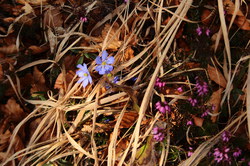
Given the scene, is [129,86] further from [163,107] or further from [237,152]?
[237,152]

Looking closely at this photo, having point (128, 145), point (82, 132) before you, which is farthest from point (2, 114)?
point (128, 145)

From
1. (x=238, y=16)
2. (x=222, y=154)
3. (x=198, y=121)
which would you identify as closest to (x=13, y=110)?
(x=198, y=121)

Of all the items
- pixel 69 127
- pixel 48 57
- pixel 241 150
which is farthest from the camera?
pixel 48 57

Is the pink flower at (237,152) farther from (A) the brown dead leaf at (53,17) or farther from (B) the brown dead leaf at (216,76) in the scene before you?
(A) the brown dead leaf at (53,17)

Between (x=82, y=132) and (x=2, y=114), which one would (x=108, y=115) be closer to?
(x=82, y=132)

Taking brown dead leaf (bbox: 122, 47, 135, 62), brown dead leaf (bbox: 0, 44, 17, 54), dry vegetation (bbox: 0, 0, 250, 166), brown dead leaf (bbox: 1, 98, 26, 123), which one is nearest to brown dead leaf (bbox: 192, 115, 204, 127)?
dry vegetation (bbox: 0, 0, 250, 166)

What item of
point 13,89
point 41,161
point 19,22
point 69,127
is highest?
point 19,22

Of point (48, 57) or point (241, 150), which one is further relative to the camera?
point (48, 57)

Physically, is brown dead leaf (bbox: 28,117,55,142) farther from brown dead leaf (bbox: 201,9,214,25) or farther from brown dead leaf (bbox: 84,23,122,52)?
brown dead leaf (bbox: 201,9,214,25)
